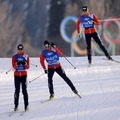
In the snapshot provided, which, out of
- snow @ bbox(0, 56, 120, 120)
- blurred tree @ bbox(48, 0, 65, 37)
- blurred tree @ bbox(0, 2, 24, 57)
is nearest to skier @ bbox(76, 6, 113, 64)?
snow @ bbox(0, 56, 120, 120)

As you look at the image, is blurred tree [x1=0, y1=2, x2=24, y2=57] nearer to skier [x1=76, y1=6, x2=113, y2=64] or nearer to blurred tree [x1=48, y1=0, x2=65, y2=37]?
blurred tree [x1=48, y1=0, x2=65, y2=37]

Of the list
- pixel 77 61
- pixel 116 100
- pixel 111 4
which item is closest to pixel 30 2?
pixel 111 4

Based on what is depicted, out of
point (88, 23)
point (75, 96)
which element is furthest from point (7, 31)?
point (75, 96)

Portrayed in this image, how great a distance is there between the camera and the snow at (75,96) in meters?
12.3

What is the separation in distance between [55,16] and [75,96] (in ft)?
143

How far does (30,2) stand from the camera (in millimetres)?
85125

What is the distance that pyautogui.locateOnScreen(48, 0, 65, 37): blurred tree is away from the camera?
56.2 metres

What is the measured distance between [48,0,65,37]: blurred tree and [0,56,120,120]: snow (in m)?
37.9

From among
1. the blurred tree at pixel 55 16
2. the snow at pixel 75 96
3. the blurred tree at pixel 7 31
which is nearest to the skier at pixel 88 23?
the snow at pixel 75 96

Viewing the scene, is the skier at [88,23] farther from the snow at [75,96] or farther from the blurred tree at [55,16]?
the blurred tree at [55,16]

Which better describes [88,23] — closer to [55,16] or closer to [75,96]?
[75,96]

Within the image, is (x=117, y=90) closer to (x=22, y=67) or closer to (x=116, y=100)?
(x=116, y=100)

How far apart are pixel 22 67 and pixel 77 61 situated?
6.55 m

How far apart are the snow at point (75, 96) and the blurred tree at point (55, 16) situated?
37867 mm
